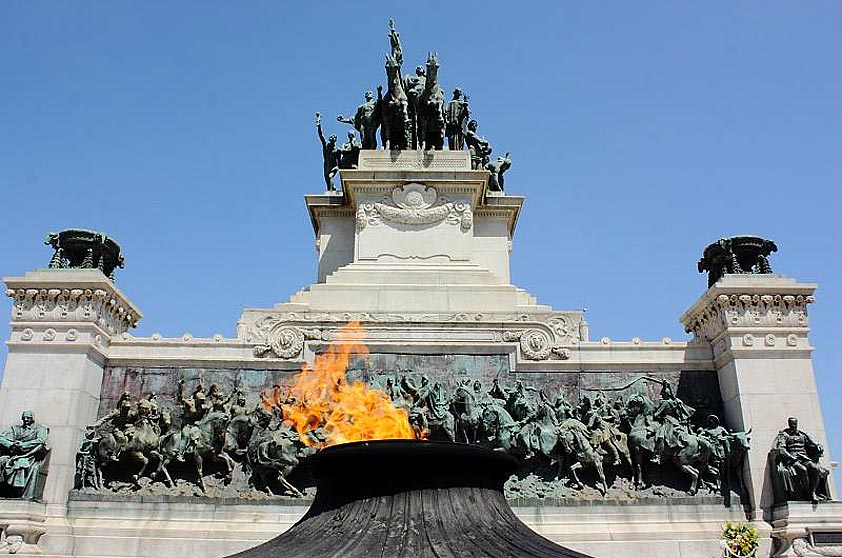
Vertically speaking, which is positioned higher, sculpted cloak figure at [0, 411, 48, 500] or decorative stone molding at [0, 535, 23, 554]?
sculpted cloak figure at [0, 411, 48, 500]

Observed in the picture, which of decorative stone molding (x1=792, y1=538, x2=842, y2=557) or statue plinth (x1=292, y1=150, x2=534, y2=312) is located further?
statue plinth (x1=292, y1=150, x2=534, y2=312)

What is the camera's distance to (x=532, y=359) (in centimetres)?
1689

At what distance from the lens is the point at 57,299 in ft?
53.7

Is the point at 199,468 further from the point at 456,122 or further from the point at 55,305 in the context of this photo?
the point at 456,122

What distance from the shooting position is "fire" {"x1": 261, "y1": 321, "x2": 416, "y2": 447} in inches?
608

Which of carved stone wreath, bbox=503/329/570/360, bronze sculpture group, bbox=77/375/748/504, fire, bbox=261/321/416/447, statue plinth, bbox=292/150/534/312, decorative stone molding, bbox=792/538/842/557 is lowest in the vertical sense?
decorative stone molding, bbox=792/538/842/557

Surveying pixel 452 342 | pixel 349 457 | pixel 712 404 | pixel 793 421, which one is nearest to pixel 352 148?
pixel 452 342

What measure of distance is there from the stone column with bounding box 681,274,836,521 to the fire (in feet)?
24.9

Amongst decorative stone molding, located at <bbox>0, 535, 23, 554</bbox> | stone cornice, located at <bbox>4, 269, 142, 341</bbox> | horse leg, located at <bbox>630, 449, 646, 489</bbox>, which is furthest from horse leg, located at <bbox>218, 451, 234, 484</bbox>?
horse leg, located at <bbox>630, 449, 646, 489</bbox>

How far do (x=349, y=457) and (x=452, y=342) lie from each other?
10.9 metres

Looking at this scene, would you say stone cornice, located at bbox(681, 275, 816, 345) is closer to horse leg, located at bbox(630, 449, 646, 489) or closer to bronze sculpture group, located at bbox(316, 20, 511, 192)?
horse leg, located at bbox(630, 449, 646, 489)

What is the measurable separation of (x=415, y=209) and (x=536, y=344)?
19.2ft

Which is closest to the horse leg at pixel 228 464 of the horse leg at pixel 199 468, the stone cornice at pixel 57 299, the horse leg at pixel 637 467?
the horse leg at pixel 199 468

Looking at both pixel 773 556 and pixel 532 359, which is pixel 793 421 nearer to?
pixel 773 556
